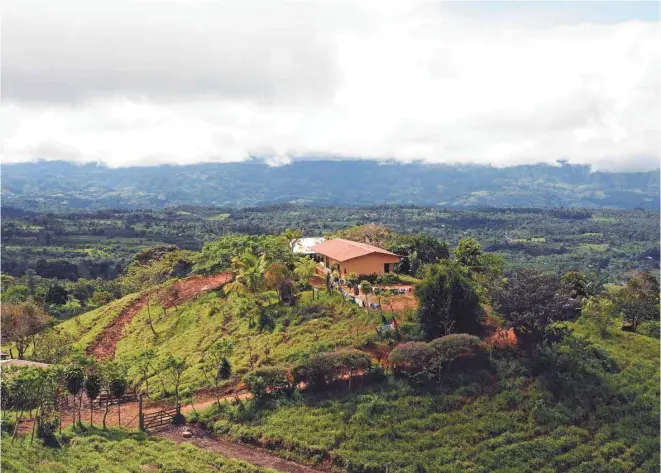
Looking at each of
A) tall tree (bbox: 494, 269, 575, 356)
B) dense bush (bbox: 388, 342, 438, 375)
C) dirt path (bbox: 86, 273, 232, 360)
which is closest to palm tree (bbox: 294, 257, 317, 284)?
dirt path (bbox: 86, 273, 232, 360)

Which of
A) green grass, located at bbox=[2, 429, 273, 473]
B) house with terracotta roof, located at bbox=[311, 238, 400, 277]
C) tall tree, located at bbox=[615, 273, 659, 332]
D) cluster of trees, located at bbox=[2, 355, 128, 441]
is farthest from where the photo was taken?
house with terracotta roof, located at bbox=[311, 238, 400, 277]

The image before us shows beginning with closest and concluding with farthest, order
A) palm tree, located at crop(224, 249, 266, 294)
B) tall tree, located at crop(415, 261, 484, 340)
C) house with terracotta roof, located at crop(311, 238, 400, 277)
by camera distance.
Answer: tall tree, located at crop(415, 261, 484, 340) < palm tree, located at crop(224, 249, 266, 294) < house with terracotta roof, located at crop(311, 238, 400, 277)

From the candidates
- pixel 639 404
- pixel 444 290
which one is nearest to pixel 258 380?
pixel 444 290

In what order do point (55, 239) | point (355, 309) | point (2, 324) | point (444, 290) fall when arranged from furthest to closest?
point (55, 239)
point (2, 324)
point (355, 309)
point (444, 290)

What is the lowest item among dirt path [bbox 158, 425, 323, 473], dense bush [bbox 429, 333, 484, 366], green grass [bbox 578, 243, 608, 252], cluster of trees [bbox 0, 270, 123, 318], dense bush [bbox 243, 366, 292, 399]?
green grass [bbox 578, 243, 608, 252]

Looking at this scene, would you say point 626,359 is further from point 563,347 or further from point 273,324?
point 273,324

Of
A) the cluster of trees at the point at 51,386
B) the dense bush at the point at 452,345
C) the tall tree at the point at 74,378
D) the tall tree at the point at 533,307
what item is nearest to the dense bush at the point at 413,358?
the dense bush at the point at 452,345

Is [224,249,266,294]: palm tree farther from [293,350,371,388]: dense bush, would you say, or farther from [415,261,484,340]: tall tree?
[415,261,484,340]: tall tree
